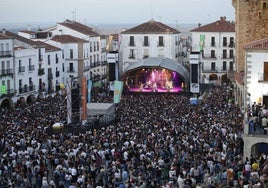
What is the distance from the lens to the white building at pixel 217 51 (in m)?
81.8

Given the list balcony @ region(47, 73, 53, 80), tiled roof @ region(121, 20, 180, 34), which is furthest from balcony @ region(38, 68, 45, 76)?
tiled roof @ region(121, 20, 180, 34)

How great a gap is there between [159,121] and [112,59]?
27725mm

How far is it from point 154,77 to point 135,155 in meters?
44.4

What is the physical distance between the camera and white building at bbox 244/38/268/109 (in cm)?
3738

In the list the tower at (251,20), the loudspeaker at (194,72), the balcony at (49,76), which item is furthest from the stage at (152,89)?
the tower at (251,20)

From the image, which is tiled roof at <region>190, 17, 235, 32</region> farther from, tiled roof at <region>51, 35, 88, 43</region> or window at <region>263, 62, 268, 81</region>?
window at <region>263, 62, 268, 81</region>

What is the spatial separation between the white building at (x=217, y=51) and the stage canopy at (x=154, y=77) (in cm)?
1135

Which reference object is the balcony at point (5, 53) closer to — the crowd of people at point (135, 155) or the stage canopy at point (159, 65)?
the crowd of people at point (135, 155)

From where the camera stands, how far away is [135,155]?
86.8 feet

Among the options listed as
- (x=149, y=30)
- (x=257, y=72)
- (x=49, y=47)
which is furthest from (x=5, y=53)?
(x=149, y=30)

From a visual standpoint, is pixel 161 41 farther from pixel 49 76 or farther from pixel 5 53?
pixel 5 53

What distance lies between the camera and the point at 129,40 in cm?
8388

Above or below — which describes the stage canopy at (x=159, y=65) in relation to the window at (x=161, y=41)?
below

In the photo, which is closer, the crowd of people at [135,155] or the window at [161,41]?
the crowd of people at [135,155]
